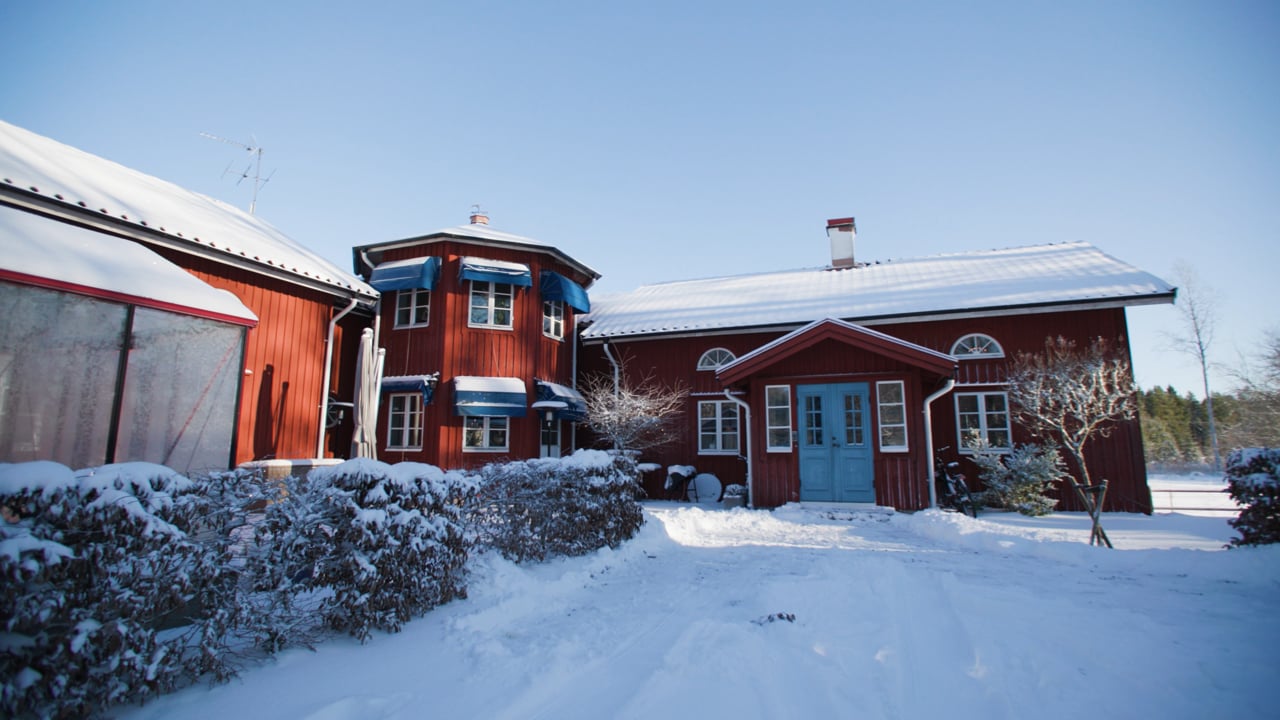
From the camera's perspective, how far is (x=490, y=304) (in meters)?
14.8

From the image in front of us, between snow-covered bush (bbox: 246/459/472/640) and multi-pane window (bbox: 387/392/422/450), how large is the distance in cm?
987

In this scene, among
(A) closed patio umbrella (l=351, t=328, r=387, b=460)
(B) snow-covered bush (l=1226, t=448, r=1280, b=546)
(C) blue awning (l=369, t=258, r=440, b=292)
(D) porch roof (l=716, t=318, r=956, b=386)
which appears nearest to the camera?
(B) snow-covered bush (l=1226, t=448, r=1280, b=546)

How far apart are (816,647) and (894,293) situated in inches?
511

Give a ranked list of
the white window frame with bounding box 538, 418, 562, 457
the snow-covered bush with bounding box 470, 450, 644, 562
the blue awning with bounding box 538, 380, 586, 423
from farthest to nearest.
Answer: the white window frame with bounding box 538, 418, 562, 457 → the blue awning with bounding box 538, 380, 586, 423 → the snow-covered bush with bounding box 470, 450, 644, 562

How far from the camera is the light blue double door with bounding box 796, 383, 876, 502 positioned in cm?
1198

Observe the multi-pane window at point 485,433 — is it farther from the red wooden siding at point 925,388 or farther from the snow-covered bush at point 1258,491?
the snow-covered bush at point 1258,491

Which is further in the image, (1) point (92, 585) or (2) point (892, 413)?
(2) point (892, 413)

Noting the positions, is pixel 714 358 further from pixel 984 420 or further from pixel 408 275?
pixel 408 275

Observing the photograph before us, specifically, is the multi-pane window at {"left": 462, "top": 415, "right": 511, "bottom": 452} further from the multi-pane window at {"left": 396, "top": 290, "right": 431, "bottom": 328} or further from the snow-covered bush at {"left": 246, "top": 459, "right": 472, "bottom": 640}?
the snow-covered bush at {"left": 246, "top": 459, "right": 472, "bottom": 640}

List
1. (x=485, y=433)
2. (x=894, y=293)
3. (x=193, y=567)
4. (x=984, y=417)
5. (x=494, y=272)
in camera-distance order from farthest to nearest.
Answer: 1. (x=894, y=293)
2. (x=485, y=433)
3. (x=494, y=272)
4. (x=984, y=417)
5. (x=193, y=567)

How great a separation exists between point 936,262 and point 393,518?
1742 centimetres

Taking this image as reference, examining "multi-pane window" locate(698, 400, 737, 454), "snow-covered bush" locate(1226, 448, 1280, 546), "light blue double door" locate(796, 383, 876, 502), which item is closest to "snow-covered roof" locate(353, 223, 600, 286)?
"multi-pane window" locate(698, 400, 737, 454)

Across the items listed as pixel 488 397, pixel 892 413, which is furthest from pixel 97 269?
pixel 892 413

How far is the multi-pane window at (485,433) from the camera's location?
14.2m
